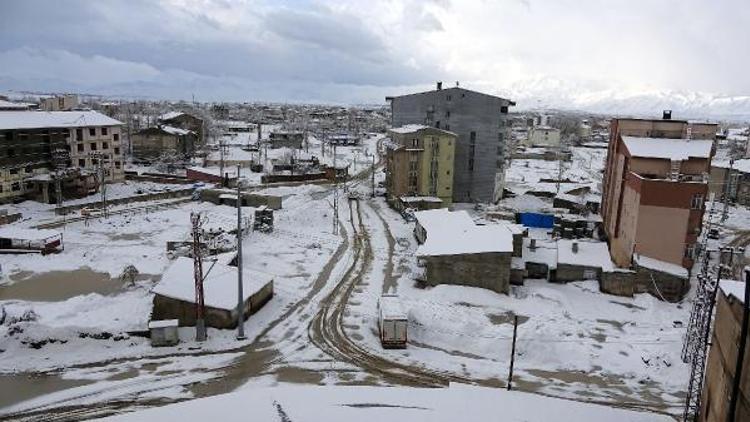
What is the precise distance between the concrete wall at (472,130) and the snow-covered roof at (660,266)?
89.9 feet

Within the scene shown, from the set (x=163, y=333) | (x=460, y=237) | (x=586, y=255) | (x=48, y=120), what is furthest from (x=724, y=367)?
(x=48, y=120)

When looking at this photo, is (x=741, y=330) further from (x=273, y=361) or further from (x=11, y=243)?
(x=11, y=243)

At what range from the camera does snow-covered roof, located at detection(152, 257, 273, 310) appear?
25.2m

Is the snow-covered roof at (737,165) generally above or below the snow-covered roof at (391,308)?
above

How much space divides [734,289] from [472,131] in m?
47.5

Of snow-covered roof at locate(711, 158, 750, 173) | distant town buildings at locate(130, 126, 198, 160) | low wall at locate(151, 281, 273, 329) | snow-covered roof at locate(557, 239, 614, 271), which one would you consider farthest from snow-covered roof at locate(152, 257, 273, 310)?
snow-covered roof at locate(711, 158, 750, 173)

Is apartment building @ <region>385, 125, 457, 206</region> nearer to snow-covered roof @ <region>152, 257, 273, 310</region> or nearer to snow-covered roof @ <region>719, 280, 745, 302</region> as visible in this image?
snow-covered roof @ <region>152, 257, 273, 310</region>

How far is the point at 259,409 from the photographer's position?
45.8 feet

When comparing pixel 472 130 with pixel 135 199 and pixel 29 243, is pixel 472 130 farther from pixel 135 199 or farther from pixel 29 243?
pixel 29 243

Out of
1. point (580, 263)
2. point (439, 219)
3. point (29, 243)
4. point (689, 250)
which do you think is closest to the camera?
point (689, 250)

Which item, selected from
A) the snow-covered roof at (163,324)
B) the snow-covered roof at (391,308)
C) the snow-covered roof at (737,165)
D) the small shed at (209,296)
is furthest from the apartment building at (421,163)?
the snow-covered roof at (737,165)

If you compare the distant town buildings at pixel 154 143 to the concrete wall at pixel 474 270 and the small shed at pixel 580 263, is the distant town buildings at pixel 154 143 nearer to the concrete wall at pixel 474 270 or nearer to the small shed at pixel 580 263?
the concrete wall at pixel 474 270

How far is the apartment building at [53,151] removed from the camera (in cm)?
5062

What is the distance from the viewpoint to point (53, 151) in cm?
5559
